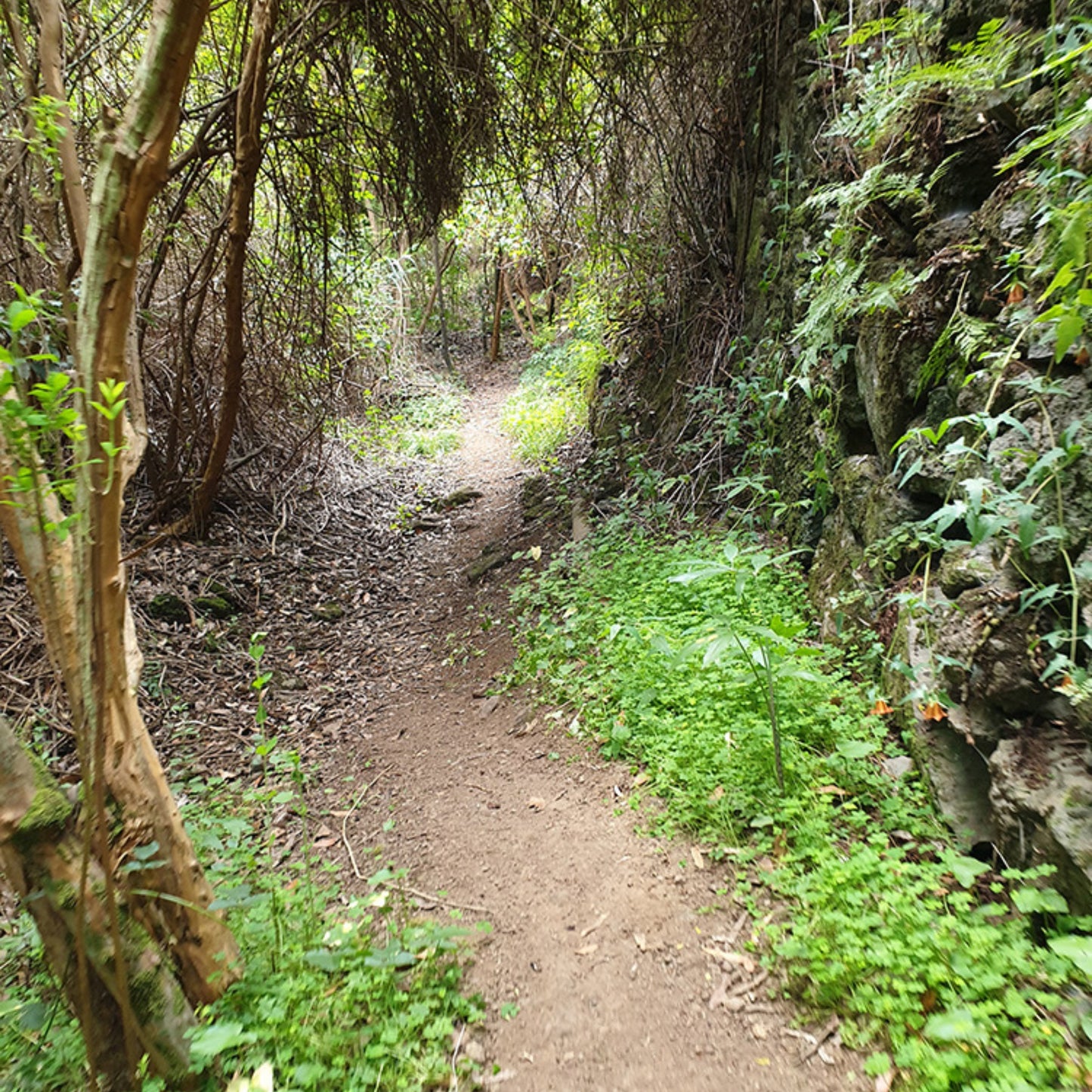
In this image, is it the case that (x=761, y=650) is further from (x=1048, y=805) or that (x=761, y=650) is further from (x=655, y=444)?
(x=655, y=444)

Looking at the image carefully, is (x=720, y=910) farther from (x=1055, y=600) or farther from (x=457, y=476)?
(x=457, y=476)

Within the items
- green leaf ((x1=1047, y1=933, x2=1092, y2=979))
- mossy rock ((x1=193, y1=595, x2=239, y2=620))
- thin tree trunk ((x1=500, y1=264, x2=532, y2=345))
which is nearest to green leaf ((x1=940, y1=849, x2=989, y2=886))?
green leaf ((x1=1047, y1=933, x2=1092, y2=979))

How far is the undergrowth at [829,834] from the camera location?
1.60m

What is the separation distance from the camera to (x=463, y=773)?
3584 mm

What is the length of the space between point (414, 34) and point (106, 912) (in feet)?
17.6

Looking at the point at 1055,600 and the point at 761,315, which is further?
the point at 761,315

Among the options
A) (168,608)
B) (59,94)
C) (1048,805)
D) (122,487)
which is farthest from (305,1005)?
(168,608)

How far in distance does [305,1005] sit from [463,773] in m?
1.69

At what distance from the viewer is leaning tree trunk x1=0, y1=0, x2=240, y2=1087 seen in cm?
149

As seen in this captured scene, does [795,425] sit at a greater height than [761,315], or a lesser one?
lesser

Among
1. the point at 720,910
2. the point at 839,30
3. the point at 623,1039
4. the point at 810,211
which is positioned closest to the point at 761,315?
the point at 810,211

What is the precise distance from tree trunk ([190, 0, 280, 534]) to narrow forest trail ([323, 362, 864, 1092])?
8.23ft

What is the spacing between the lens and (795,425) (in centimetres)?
413

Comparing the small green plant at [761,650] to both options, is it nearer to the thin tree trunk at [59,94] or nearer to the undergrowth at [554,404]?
the thin tree trunk at [59,94]
